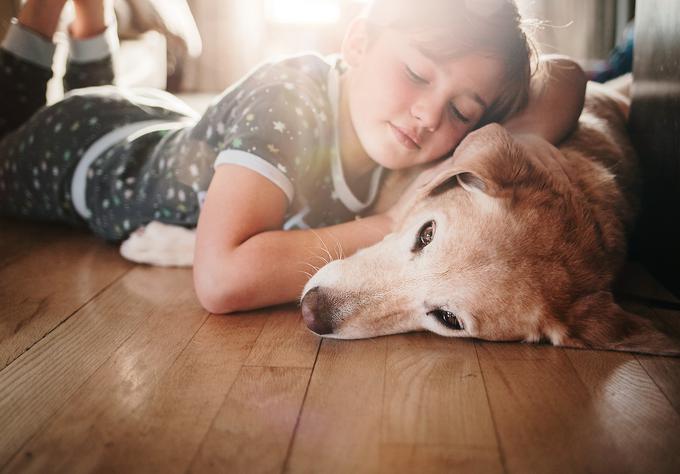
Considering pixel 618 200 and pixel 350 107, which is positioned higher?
pixel 350 107

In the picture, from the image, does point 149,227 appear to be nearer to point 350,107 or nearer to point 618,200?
point 350,107

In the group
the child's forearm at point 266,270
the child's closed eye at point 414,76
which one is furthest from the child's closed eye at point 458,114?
the child's forearm at point 266,270

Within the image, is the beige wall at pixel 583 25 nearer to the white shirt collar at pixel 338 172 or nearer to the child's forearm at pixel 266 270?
the white shirt collar at pixel 338 172

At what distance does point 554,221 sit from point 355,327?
23.5 inches

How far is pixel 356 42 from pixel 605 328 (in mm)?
1233

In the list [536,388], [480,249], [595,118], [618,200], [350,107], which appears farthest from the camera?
[595,118]

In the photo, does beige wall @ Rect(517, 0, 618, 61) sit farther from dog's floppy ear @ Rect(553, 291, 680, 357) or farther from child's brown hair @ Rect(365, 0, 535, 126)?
dog's floppy ear @ Rect(553, 291, 680, 357)

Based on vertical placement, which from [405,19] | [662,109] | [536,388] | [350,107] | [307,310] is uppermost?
[405,19]

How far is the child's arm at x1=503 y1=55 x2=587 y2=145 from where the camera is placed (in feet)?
6.34

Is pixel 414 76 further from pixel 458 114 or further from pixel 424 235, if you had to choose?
pixel 424 235

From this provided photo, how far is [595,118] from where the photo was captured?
2.16 meters

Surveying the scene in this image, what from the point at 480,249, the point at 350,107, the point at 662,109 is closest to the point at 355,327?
the point at 480,249

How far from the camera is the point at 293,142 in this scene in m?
1.83

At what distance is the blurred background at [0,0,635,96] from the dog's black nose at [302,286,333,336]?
2.91m
